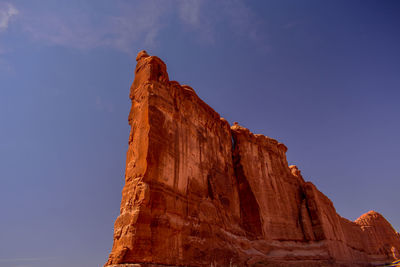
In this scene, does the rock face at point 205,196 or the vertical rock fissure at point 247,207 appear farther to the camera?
the vertical rock fissure at point 247,207

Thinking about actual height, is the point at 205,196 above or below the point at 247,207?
below

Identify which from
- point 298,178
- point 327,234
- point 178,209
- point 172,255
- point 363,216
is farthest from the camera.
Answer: point 363,216

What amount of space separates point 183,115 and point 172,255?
839 centimetres

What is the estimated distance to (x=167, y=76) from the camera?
54.5 ft

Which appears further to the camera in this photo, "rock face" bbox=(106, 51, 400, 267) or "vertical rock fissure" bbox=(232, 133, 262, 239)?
"vertical rock fissure" bbox=(232, 133, 262, 239)

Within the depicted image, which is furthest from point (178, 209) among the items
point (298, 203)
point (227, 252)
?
point (298, 203)

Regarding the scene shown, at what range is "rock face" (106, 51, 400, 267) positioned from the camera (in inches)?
474

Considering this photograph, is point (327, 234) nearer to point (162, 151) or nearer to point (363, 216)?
point (162, 151)

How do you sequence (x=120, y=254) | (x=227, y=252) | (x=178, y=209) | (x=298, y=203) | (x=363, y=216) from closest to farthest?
(x=120, y=254)
(x=178, y=209)
(x=227, y=252)
(x=298, y=203)
(x=363, y=216)

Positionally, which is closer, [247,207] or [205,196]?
[205,196]

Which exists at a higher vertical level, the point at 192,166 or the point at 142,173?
the point at 192,166

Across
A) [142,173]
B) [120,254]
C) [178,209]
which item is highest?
[142,173]

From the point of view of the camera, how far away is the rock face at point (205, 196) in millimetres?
12047

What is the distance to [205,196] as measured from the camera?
16500mm
